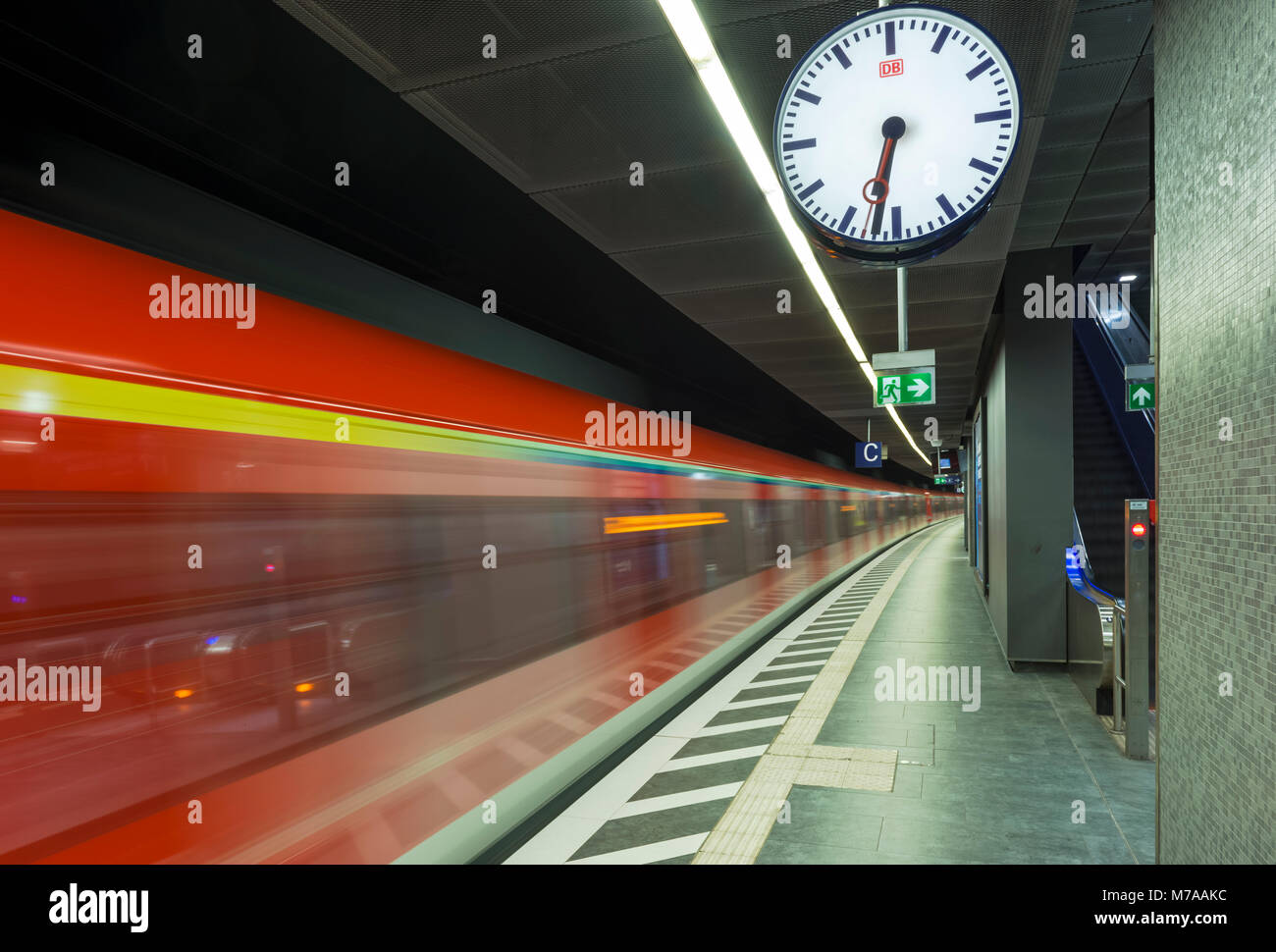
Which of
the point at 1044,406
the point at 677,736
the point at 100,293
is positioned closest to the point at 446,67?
the point at 100,293

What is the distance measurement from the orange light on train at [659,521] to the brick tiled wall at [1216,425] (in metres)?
3.44

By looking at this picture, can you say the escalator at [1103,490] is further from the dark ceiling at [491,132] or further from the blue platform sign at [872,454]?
the blue platform sign at [872,454]

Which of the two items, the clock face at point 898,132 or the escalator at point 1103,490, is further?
the escalator at point 1103,490

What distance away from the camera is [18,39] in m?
2.33

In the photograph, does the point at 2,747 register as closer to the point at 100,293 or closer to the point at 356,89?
the point at 100,293

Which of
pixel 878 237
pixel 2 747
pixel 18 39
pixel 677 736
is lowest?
pixel 677 736

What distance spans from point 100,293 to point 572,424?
307cm

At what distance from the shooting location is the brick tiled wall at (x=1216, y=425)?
155 cm

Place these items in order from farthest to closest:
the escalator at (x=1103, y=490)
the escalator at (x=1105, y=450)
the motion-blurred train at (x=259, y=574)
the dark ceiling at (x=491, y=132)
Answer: the escalator at (x=1103, y=490)
the escalator at (x=1105, y=450)
the dark ceiling at (x=491, y=132)
the motion-blurred train at (x=259, y=574)

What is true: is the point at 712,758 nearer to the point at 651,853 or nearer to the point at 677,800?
the point at 677,800

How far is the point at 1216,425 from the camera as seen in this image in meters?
1.79

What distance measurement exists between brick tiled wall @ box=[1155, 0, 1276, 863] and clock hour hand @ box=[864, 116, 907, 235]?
0.75 m

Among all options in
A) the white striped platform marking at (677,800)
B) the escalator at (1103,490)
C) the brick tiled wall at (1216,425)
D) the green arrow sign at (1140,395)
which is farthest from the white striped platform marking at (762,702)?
the escalator at (1103,490)

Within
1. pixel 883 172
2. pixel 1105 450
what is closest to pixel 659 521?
pixel 883 172
